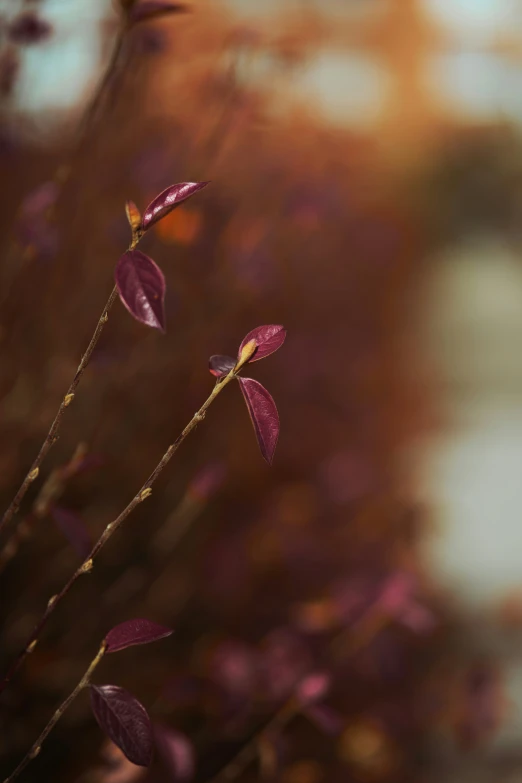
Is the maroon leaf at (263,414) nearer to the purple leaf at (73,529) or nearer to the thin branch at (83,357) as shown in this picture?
the thin branch at (83,357)

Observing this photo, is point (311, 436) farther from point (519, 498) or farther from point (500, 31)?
point (500, 31)

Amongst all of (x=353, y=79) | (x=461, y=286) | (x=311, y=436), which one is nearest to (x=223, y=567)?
(x=311, y=436)

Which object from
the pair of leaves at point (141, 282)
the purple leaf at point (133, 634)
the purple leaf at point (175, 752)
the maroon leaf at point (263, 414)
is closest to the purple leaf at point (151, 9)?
the pair of leaves at point (141, 282)

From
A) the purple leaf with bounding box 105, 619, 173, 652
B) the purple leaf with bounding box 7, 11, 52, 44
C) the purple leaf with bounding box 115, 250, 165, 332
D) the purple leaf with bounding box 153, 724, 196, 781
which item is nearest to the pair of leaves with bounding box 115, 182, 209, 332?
the purple leaf with bounding box 115, 250, 165, 332

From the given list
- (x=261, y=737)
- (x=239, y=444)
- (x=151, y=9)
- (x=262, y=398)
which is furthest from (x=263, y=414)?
(x=239, y=444)

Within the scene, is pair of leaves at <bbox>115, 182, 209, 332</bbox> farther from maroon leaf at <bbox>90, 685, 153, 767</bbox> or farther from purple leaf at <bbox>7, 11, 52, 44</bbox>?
purple leaf at <bbox>7, 11, 52, 44</bbox>

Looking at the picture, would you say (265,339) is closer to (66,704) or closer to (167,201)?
(167,201)
